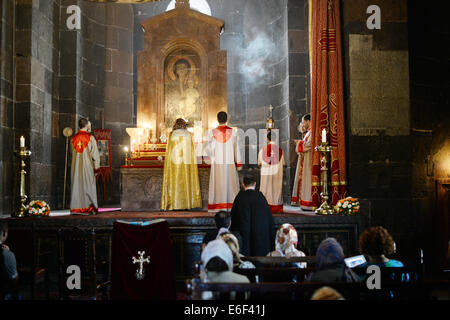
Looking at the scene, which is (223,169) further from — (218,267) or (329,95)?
(218,267)

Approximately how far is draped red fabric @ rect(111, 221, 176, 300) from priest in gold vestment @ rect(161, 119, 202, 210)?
3255mm

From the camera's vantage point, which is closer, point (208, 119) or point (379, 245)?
point (379, 245)

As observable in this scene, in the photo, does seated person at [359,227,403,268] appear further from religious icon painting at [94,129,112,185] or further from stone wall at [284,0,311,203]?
religious icon painting at [94,129,112,185]

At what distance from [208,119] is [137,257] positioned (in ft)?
24.7

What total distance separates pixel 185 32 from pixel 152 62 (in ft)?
4.42

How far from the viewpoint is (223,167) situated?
8.83 m

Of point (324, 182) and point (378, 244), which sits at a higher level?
point (324, 182)

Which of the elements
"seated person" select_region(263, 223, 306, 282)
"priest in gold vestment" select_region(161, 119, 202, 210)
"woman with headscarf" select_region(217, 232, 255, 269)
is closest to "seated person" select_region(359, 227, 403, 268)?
"seated person" select_region(263, 223, 306, 282)

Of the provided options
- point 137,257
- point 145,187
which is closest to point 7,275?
point 137,257

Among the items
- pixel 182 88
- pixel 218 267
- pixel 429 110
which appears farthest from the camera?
pixel 182 88

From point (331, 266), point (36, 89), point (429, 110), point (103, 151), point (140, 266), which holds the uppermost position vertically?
point (36, 89)

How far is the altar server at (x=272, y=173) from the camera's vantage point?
8797 millimetres

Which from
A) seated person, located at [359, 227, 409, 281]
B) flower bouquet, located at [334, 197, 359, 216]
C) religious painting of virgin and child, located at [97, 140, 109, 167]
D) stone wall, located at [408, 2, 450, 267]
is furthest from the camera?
religious painting of virgin and child, located at [97, 140, 109, 167]

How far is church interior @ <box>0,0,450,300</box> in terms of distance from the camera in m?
6.75
